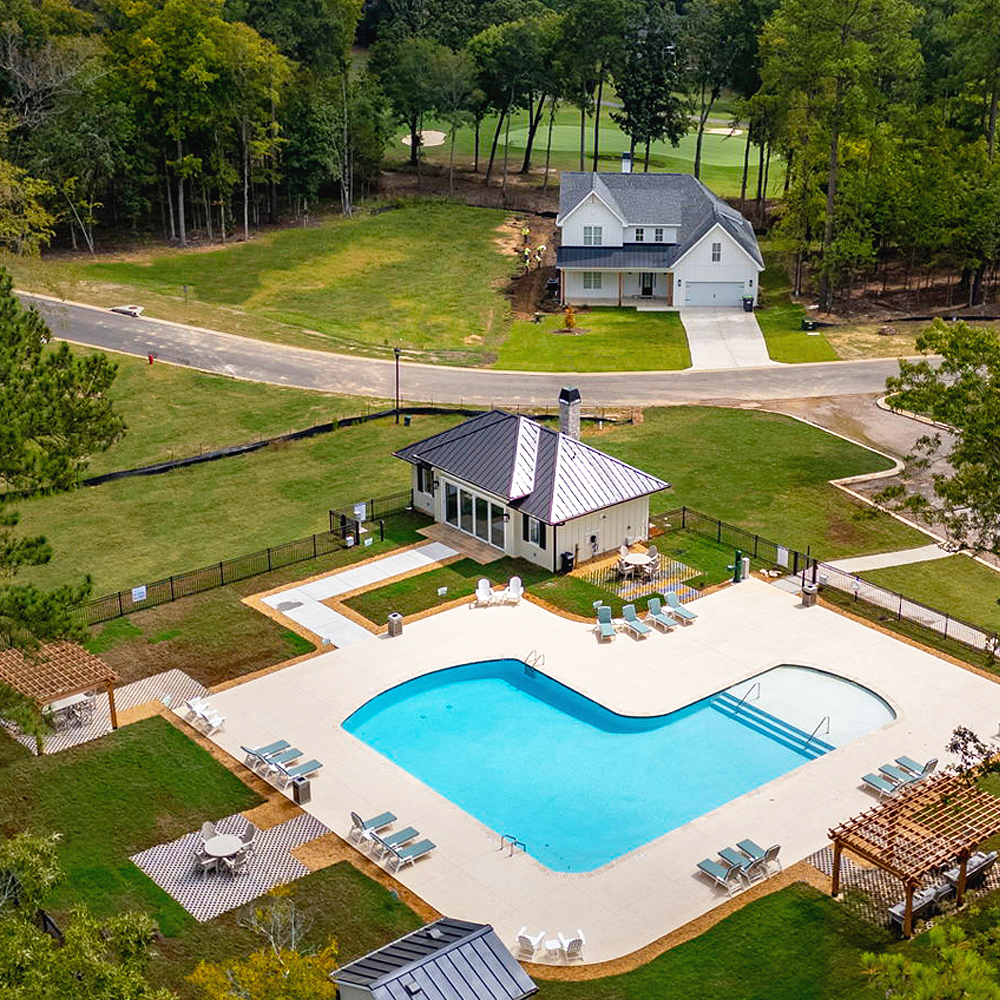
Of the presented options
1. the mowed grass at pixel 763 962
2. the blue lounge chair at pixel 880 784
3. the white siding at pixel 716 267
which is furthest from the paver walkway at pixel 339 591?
the white siding at pixel 716 267

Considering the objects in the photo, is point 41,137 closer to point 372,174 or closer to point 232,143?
point 232,143

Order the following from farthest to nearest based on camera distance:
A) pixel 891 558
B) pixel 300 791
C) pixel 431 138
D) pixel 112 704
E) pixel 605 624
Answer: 1. pixel 431 138
2. pixel 891 558
3. pixel 605 624
4. pixel 112 704
5. pixel 300 791

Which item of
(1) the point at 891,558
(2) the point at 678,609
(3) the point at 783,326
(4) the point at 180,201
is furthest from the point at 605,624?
(4) the point at 180,201

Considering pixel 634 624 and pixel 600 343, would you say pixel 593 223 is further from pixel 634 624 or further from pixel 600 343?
pixel 634 624

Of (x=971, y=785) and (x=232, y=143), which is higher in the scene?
(x=232, y=143)

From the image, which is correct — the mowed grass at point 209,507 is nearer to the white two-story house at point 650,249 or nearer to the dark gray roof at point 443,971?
the dark gray roof at point 443,971

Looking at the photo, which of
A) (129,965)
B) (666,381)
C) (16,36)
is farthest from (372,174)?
(129,965)
